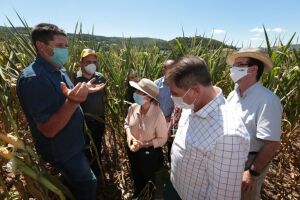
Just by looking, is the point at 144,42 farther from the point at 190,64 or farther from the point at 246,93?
the point at 190,64

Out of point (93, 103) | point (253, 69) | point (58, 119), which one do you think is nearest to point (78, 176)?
point (58, 119)

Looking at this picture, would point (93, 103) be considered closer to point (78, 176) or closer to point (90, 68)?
point (90, 68)

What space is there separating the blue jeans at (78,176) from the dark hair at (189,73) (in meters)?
1.00

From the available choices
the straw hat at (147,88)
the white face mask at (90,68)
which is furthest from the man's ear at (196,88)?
the white face mask at (90,68)

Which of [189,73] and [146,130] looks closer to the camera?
[189,73]

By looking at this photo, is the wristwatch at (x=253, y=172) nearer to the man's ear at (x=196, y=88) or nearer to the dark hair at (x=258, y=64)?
the dark hair at (x=258, y=64)

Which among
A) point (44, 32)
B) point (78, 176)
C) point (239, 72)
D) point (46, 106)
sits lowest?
point (78, 176)

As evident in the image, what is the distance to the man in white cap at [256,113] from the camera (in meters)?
2.02

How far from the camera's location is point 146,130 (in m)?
2.73

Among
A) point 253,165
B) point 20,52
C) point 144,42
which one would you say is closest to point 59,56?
point 20,52

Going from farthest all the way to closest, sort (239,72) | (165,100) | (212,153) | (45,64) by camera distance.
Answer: (165,100) < (239,72) < (45,64) < (212,153)

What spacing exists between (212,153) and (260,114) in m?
0.86

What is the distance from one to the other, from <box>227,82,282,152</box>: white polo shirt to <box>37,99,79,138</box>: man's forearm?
3.50 ft

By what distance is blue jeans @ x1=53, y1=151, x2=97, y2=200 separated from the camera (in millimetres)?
2059
